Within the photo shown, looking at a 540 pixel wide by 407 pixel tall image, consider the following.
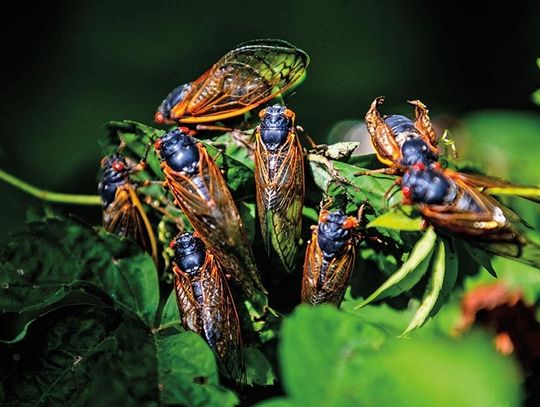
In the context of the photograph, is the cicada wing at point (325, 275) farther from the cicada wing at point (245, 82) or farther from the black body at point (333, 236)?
the cicada wing at point (245, 82)

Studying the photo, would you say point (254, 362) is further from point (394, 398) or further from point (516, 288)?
point (394, 398)

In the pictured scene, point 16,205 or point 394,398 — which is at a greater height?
point 394,398

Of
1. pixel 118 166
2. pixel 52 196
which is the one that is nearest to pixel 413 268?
pixel 118 166

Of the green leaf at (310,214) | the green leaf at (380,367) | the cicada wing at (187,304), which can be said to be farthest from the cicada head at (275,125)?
the green leaf at (380,367)

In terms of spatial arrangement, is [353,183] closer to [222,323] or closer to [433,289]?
[433,289]

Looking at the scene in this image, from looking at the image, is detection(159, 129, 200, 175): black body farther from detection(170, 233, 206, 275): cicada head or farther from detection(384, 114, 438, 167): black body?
detection(384, 114, 438, 167): black body

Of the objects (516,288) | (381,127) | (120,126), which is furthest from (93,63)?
(516,288)
